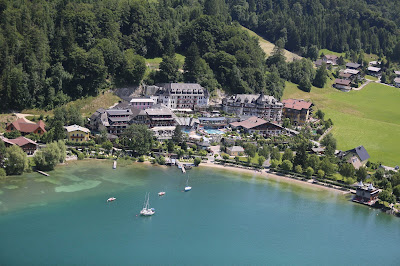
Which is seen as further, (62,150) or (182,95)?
(182,95)

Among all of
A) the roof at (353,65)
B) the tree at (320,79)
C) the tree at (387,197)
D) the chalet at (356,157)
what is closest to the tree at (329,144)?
the chalet at (356,157)

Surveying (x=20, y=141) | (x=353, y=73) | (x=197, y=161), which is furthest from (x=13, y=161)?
(x=353, y=73)

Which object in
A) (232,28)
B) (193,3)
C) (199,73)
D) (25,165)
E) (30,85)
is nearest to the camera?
(25,165)

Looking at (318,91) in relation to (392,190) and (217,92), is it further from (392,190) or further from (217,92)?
(392,190)

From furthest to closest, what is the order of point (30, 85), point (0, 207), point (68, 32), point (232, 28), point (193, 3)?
point (193, 3) < point (232, 28) < point (68, 32) < point (30, 85) < point (0, 207)

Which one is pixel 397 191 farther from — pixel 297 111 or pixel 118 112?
pixel 118 112

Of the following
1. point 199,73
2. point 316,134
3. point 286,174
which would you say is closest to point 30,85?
point 199,73
